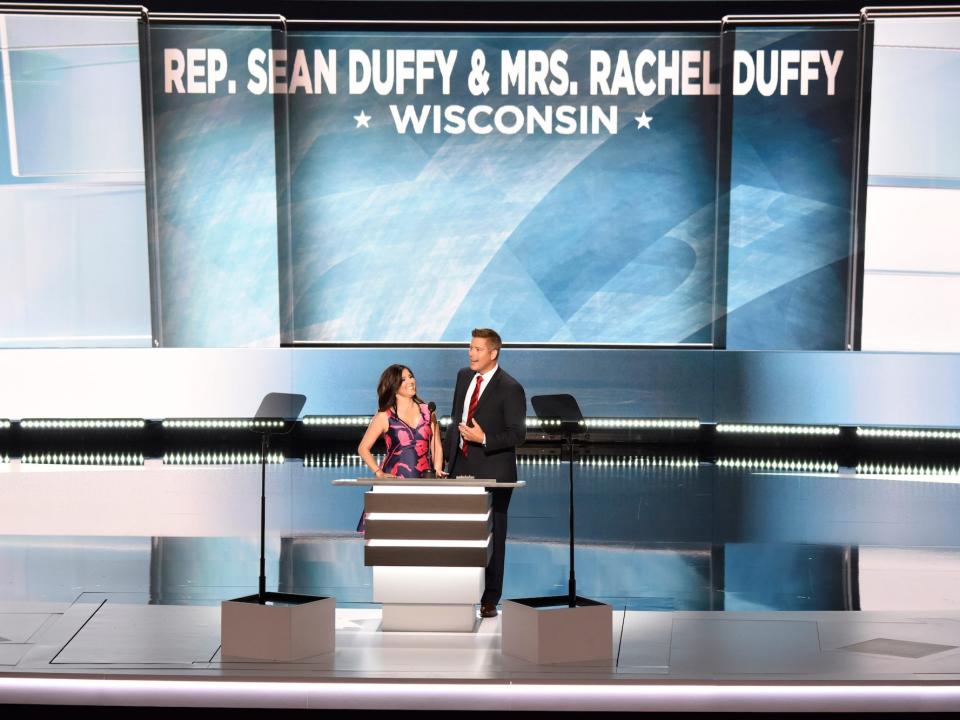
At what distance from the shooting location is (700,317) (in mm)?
11922

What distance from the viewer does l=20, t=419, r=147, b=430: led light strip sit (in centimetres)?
1200

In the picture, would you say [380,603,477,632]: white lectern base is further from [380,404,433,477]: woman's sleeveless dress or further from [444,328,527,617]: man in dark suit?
[380,404,433,477]: woman's sleeveless dress

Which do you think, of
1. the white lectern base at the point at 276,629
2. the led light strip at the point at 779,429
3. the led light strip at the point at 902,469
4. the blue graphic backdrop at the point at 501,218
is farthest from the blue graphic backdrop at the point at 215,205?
the white lectern base at the point at 276,629

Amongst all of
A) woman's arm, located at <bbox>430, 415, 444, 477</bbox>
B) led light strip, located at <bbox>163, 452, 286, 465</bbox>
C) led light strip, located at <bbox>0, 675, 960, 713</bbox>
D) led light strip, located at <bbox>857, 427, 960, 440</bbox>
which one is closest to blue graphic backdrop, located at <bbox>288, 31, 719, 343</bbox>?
led light strip, located at <bbox>163, 452, 286, 465</bbox>

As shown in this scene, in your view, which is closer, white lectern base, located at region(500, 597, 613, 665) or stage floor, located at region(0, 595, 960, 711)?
stage floor, located at region(0, 595, 960, 711)

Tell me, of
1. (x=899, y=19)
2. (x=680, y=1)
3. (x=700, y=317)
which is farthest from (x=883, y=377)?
(x=680, y=1)

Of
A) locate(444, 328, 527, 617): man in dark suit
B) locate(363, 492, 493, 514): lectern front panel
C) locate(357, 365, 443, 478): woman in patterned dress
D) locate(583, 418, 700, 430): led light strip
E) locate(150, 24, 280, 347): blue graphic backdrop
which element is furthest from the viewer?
locate(583, 418, 700, 430): led light strip

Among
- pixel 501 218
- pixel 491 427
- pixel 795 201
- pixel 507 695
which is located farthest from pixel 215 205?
pixel 507 695

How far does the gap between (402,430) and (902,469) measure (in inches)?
270

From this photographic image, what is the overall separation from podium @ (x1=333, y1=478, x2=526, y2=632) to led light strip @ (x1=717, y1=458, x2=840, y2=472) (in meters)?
6.45

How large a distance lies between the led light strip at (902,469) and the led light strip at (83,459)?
21.7ft

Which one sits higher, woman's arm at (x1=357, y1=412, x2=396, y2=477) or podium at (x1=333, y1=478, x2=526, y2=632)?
woman's arm at (x1=357, y1=412, x2=396, y2=477)

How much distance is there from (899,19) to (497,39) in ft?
12.4

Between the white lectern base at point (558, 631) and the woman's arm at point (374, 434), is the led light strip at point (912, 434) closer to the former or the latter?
the woman's arm at point (374, 434)
